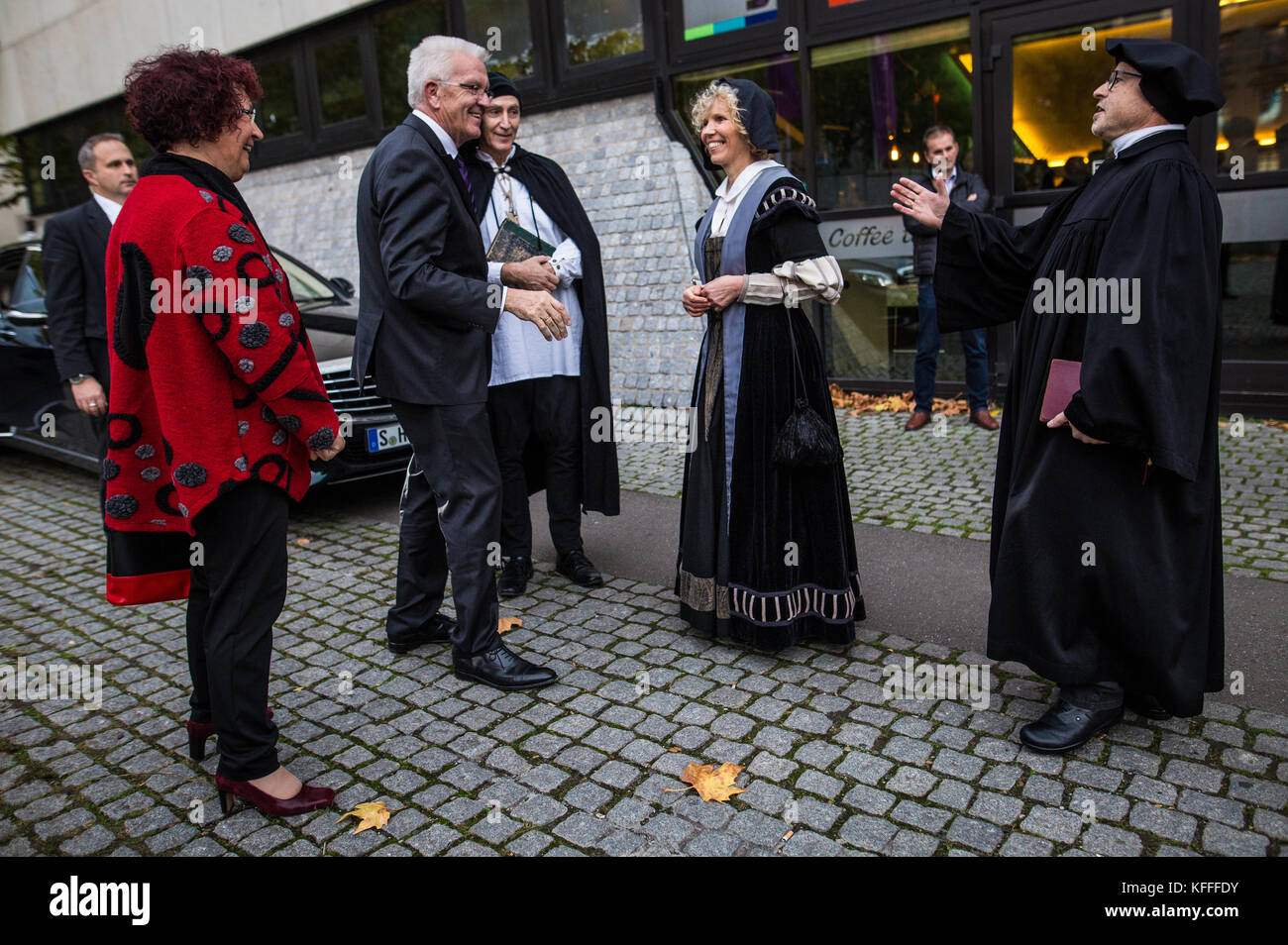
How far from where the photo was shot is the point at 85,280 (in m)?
4.82

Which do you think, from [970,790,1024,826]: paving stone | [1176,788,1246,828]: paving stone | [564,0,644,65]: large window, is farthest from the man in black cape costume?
[564,0,644,65]: large window

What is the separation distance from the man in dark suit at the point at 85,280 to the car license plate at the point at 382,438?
1.51 metres

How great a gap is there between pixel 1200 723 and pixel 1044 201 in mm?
5529

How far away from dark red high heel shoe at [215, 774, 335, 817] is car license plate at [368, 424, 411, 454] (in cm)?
323

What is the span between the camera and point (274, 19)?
11.8m

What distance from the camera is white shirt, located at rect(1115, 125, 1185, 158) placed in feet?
9.50

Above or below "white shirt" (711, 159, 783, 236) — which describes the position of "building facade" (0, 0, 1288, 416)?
above

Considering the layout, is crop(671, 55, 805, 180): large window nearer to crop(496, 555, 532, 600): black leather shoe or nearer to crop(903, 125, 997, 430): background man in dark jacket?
crop(903, 125, 997, 430): background man in dark jacket

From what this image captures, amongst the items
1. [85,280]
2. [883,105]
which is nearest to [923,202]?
[85,280]

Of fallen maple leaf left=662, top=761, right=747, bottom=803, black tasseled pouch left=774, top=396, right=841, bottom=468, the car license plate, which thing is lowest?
fallen maple leaf left=662, top=761, right=747, bottom=803

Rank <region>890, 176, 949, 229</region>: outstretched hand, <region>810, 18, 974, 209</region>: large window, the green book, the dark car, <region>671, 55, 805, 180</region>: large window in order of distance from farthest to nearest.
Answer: <region>671, 55, 805, 180</region>: large window → <region>810, 18, 974, 209</region>: large window → the dark car → the green book → <region>890, 176, 949, 229</region>: outstretched hand

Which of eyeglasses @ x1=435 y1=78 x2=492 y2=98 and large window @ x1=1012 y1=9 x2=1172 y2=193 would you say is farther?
large window @ x1=1012 y1=9 x2=1172 y2=193

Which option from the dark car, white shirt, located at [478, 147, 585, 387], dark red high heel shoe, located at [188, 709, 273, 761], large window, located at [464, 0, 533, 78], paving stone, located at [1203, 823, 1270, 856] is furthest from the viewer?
large window, located at [464, 0, 533, 78]

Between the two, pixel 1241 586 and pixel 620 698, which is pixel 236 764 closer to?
pixel 620 698
